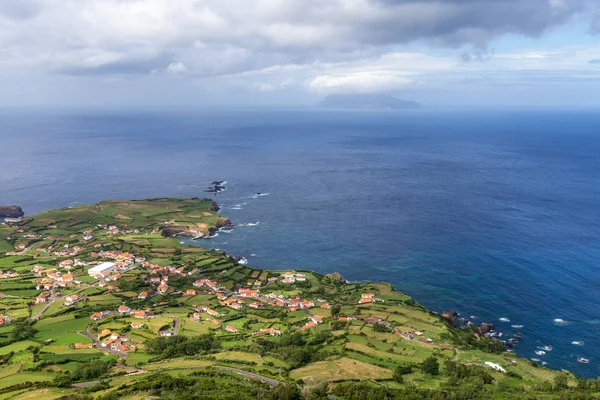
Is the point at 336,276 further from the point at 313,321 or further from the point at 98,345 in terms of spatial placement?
the point at 98,345

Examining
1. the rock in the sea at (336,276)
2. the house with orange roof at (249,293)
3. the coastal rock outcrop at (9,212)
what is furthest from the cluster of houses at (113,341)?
the coastal rock outcrop at (9,212)

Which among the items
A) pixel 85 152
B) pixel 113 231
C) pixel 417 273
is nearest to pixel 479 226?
pixel 417 273

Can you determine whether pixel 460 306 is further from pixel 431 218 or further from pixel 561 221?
pixel 561 221

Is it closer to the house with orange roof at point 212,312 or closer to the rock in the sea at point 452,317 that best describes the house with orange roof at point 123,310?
the house with orange roof at point 212,312

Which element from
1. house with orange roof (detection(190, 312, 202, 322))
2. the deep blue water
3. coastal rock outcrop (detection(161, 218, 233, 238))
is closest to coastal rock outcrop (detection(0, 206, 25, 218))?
the deep blue water

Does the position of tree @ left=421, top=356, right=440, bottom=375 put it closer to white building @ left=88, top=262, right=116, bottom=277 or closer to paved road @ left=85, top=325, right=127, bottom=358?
paved road @ left=85, top=325, right=127, bottom=358

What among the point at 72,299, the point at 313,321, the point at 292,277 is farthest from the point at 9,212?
the point at 313,321
